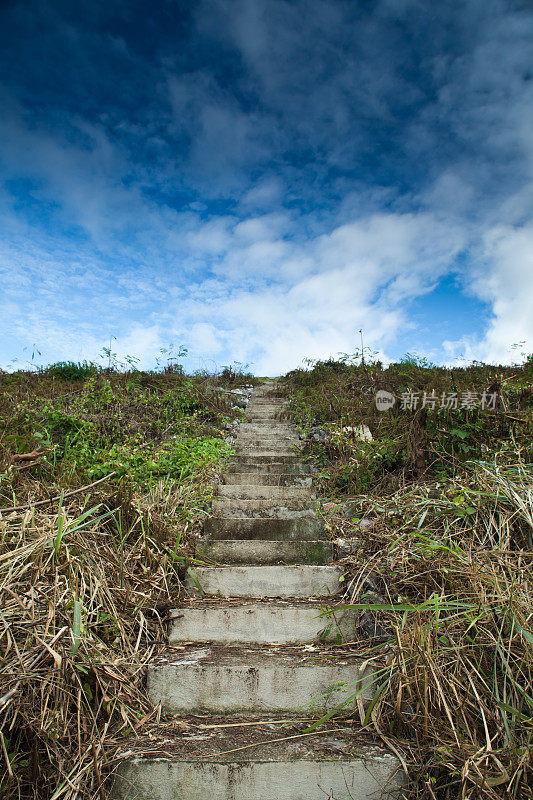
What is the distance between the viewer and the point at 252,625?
86.2 inches

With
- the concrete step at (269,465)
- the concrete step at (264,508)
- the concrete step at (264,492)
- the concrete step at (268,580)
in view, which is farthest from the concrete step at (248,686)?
the concrete step at (269,465)

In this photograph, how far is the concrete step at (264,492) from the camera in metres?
3.71

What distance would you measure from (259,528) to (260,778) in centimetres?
171

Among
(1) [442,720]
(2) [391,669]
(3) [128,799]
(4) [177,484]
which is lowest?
(3) [128,799]

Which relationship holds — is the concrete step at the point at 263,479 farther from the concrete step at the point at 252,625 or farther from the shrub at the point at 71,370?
the shrub at the point at 71,370

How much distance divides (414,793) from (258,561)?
1551 mm

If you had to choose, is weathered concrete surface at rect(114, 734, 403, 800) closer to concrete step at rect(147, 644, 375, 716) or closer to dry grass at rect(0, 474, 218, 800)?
dry grass at rect(0, 474, 218, 800)

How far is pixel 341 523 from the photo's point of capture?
120 inches

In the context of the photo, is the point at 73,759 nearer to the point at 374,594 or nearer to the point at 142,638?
the point at 142,638

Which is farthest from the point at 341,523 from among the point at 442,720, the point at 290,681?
the point at 442,720

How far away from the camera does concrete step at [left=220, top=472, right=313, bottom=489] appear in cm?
407

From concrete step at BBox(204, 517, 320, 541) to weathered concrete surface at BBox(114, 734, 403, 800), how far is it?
1.65 metres

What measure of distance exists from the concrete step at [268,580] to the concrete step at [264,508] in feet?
2.60

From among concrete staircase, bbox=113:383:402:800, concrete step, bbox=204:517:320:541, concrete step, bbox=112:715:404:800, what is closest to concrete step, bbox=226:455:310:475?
concrete step, bbox=204:517:320:541
